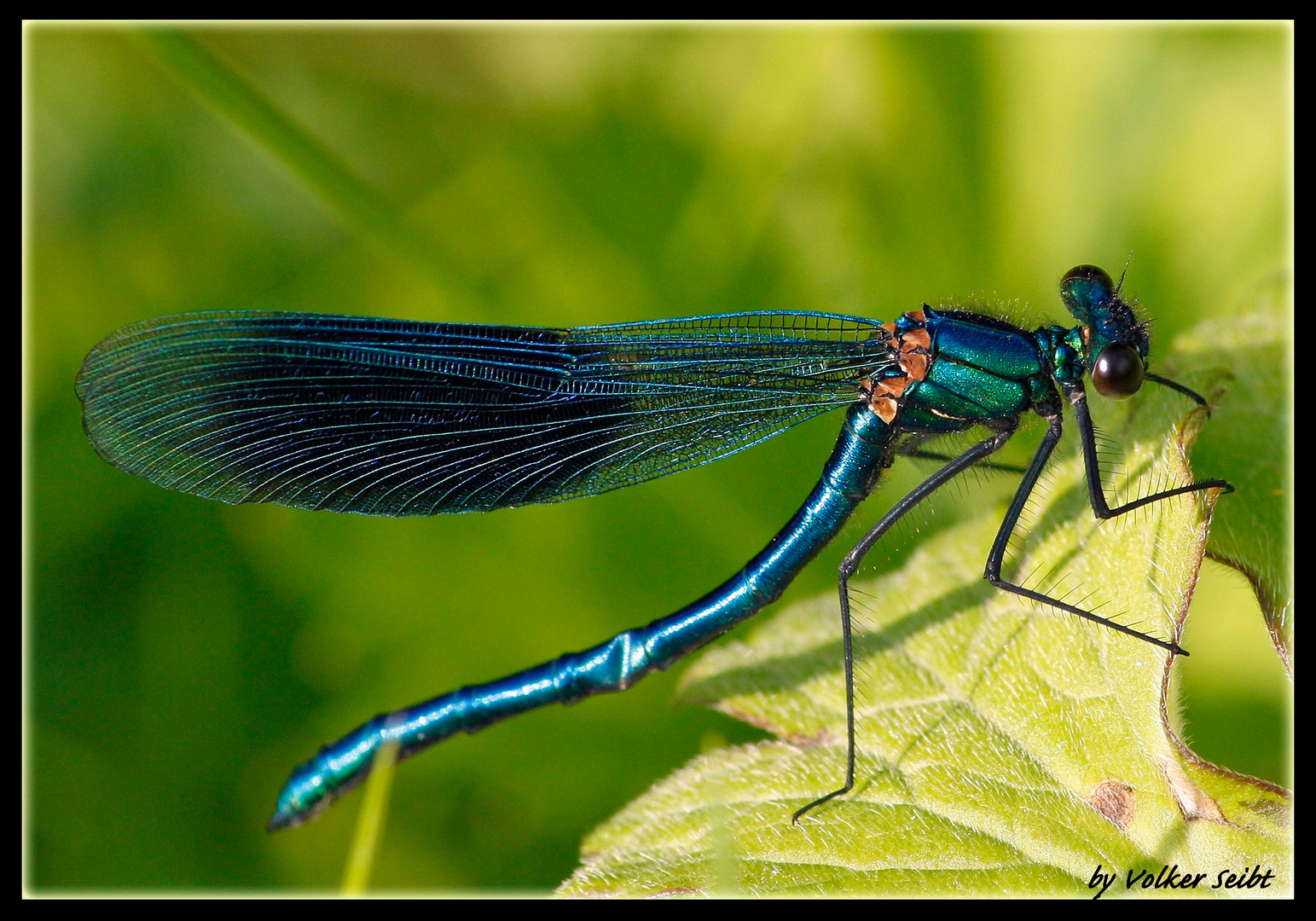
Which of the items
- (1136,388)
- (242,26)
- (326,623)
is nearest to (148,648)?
(326,623)

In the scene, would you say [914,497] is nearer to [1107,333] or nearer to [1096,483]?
[1096,483]

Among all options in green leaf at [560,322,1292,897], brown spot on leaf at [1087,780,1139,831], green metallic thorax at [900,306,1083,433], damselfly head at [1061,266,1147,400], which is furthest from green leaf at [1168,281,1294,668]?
brown spot on leaf at [1087,780,1139,831]

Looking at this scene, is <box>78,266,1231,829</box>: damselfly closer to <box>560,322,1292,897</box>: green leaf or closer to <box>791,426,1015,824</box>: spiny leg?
<box>791,426,1015,824</box>: spiny leg

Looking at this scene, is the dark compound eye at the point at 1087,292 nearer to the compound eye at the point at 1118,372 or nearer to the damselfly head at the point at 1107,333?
the damselfly head at the point at 1107,333

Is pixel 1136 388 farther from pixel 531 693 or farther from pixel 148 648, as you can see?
pixel 148 648

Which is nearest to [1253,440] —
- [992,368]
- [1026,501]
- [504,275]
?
[1026,501]
